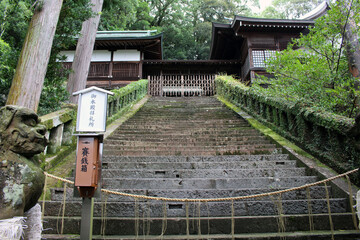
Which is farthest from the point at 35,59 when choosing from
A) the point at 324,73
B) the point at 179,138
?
the point at 324,73

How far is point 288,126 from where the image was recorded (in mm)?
5988

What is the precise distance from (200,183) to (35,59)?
4.10 metres

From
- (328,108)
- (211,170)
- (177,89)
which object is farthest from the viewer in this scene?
(177,89)

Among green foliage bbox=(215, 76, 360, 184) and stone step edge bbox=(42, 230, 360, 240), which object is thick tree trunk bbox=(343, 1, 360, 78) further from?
stone step edge bbox=(42, 230, 360, 240)

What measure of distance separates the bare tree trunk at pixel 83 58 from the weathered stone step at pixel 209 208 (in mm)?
4683

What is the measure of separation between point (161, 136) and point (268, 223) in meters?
3.86

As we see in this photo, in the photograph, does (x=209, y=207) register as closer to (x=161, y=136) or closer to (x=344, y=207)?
(x=344, y=207)

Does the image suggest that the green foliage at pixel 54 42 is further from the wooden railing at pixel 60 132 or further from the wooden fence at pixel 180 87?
the wooden fence at pixel 180 87

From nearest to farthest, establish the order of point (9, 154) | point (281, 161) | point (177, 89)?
1. point (9, 154)
2. point (281, 161)
3. point (177, 89)

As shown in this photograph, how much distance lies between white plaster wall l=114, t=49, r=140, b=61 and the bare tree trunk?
836 cm

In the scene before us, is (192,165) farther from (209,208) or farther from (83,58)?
(83,58)

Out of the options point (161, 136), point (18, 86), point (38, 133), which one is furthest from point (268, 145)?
point (18, 86)

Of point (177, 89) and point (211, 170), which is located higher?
point (177, 89)

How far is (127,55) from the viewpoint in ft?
56.4
